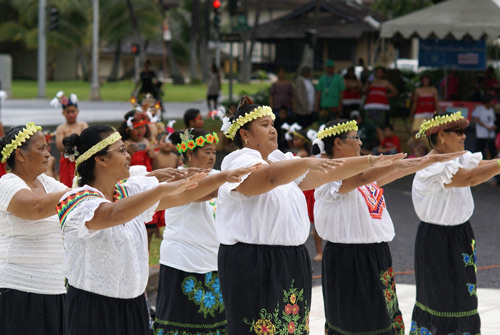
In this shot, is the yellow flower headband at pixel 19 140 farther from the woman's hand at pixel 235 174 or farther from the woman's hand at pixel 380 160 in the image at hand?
the woman's hand at pixel 380 160

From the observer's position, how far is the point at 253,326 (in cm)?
441

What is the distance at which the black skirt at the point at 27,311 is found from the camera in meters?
4.64

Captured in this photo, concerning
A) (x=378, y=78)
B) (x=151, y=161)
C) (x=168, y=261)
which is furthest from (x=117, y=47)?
(x=168, y=261)

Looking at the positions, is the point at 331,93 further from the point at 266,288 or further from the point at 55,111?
the point at 266,288

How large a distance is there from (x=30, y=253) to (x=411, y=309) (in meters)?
4.06

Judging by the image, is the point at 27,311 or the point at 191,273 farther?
the point at 191,273

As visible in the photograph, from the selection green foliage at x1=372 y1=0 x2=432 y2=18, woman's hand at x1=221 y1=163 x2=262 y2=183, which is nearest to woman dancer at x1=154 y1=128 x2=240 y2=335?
woman's hand at x1=221 y1=163 x2=262 y2=183

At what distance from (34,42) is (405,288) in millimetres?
45600

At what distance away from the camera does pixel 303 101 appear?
1720 centimetres

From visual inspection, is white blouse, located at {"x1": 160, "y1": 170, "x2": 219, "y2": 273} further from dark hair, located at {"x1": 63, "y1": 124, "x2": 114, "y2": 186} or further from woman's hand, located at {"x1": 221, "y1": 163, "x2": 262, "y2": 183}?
woman's hand, located at {"x1": 221, "y1": 163, "x2": 262, "y2": 183}

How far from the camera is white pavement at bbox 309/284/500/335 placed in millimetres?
6934

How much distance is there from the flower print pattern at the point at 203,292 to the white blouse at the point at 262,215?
129cm

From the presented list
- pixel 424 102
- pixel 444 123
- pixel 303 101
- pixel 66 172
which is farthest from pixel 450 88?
pixel 444 123

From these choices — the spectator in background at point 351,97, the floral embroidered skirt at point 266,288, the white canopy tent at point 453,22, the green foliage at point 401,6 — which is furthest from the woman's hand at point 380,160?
the green foliage at point 401,6
